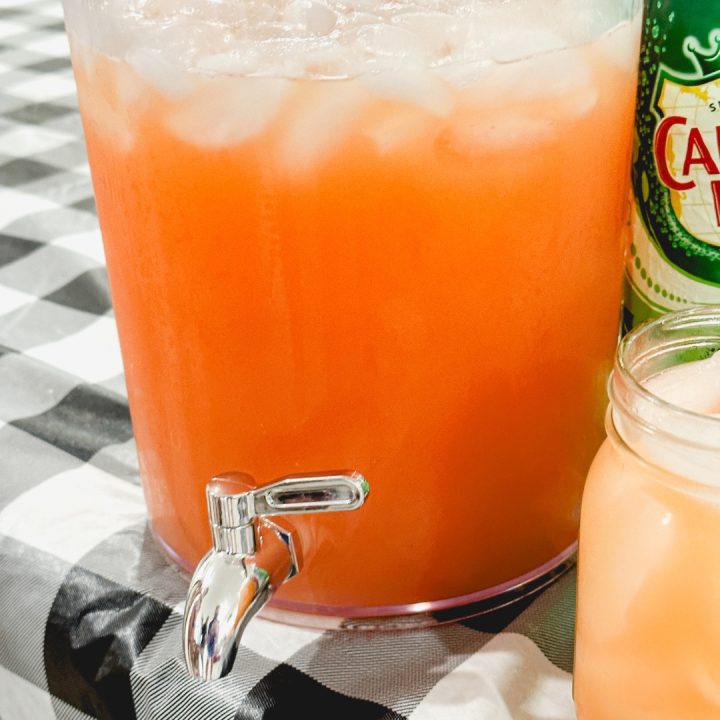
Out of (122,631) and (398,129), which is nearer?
(398,129)

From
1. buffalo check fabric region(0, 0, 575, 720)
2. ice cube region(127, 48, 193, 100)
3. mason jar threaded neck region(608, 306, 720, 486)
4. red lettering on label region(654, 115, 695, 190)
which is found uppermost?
ice cube region(127, 48, 193, 100)

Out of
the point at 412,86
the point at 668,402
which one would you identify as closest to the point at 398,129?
the point at 412,86

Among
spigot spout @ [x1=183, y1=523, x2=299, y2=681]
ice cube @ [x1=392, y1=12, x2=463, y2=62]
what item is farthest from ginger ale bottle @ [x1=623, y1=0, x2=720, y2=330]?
spigot spout @ [x1=183, y1=523, x2=299, y2=681]

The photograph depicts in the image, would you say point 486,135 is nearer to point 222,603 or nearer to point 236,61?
point 236,61

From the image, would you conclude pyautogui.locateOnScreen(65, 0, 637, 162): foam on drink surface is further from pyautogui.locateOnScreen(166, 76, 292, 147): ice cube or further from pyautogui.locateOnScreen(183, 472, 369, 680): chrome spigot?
pyautogui.locateOnScreen(183, 472, 369, 680): chrome spigot

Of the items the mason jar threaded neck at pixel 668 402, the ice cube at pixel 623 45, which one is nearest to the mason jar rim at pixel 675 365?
the mason jar threaded neck at pixel 668 402

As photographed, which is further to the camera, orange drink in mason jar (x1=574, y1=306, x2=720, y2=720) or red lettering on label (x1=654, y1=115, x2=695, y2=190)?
red lettering on label (x1=654, y1=115, x2=695, y2=190)

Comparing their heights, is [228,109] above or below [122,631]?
above
